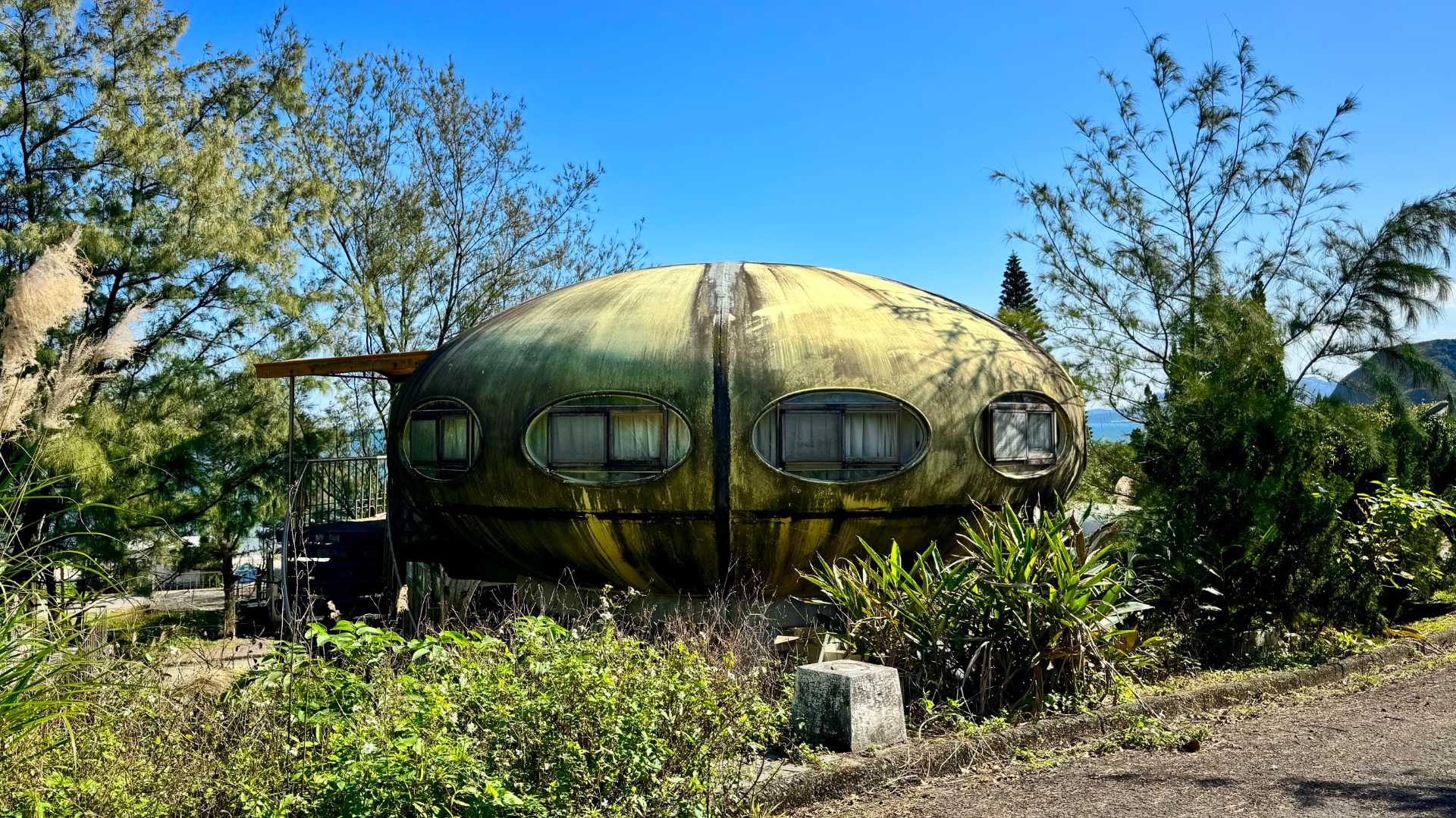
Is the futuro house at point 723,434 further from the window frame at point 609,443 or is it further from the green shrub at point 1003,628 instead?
the green shrub at point 1003,628

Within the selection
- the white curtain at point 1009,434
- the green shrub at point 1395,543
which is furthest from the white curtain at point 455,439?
the green shrub at point 1395,543

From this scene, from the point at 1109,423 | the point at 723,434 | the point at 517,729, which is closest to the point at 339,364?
the point at 723,434

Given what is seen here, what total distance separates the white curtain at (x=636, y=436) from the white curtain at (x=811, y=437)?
117 centimetres

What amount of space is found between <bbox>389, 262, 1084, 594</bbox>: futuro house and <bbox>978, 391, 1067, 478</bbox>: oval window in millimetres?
20

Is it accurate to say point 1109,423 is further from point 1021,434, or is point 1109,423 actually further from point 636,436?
point 636,436

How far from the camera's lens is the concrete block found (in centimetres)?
598

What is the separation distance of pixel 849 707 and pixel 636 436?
4.09 m

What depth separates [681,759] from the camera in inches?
193

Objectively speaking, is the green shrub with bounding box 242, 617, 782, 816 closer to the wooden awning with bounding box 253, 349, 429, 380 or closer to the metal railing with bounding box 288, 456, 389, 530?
the wooden awning with bounding box 253, 349, 429, 380

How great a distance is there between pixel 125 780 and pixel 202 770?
0.36 meters

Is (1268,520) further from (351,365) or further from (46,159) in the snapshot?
(46,159)

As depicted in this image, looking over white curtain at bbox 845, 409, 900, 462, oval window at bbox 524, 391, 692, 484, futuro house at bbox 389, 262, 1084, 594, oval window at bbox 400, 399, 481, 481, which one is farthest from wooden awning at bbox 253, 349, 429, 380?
white curtain at bbox 845, 409, 900, 462

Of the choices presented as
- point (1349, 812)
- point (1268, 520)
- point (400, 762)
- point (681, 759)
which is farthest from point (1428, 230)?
point (400, 762)

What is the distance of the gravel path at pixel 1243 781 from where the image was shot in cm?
540
